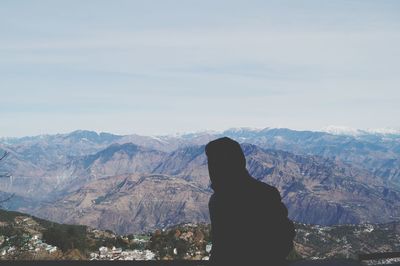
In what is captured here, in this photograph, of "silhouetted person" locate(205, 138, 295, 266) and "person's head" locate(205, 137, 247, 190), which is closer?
"silhouetted person" locate(205, 138, 295, 266)

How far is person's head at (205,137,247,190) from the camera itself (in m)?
4.21

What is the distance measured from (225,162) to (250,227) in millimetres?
574

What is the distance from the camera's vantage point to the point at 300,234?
197000 millimetres

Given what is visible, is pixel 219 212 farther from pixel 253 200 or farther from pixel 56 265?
pixel 56 265

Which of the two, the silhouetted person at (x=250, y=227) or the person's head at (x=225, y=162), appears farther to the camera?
the person's head at (x=225, y=162)

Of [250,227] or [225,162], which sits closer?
[250,227]

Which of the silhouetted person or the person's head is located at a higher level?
the person's head

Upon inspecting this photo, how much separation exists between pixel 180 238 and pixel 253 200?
20236 mm

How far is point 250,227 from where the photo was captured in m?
4.05

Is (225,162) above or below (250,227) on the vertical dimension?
above

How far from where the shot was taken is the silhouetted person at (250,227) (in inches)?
159

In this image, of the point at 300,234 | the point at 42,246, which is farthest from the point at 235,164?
the point at 300,234

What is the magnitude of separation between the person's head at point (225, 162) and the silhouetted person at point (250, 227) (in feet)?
0.18

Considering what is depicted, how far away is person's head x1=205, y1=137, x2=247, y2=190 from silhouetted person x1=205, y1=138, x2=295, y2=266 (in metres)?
0.05
